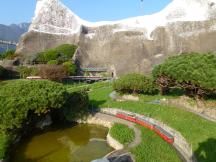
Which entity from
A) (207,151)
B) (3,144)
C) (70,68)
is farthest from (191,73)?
(70,68)

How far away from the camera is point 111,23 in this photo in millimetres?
94062

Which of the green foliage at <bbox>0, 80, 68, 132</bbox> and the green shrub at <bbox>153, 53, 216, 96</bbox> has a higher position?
the green shrub at <bbox>153, 53, 216, 96</bbox>

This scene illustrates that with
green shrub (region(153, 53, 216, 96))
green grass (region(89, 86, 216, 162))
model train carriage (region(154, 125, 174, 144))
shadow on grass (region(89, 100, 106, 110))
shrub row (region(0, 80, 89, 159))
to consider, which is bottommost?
model train carriage (region(154, 125, 174, 144))

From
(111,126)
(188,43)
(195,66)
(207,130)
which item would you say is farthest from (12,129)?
(188,43)

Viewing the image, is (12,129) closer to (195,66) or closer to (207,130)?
(207,130)

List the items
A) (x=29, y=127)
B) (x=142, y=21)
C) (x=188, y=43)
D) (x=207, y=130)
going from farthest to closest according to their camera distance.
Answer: (x=142, y=21), (x=188, y=43), (x=29, y=127), (x=207, y=130)

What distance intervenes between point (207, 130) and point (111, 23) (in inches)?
2472

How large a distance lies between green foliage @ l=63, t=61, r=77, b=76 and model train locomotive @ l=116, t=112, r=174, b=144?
30619 mm

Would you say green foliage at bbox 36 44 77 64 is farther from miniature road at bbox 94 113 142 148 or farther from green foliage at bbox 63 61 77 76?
miniature road at bbox 94 113 142 148

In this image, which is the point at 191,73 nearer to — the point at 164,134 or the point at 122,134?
the point at 164,134

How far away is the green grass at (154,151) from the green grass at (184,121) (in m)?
2.09

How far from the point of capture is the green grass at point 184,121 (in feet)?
103

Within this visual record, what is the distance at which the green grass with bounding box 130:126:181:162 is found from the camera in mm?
31266

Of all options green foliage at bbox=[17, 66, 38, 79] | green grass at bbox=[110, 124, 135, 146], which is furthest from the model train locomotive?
green foliage at bbox=[17, 66, 38, 79]
